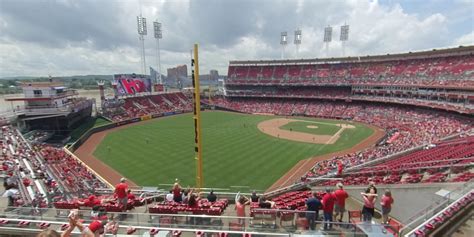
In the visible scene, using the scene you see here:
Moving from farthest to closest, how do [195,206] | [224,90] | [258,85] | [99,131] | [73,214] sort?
1. [224,90]
2. [258,85]
3. [99,131]
4. [195,206]
5. [73,214]

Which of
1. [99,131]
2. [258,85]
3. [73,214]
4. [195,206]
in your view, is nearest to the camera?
[73,214]

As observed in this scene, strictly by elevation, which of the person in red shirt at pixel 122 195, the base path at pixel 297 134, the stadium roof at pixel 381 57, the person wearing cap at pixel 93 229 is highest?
the stadium roof at pixel 381 57

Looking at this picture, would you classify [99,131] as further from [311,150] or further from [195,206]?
[195,206]

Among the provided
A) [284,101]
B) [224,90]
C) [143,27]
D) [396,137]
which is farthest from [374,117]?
[143,27]

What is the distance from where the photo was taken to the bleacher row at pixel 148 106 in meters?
56.7

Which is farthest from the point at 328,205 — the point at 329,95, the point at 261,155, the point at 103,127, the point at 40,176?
the point at 329,95

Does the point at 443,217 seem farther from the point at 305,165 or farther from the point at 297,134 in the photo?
the point at 297,134

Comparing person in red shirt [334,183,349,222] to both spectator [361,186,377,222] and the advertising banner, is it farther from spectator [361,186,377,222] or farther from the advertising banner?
the advertising banner

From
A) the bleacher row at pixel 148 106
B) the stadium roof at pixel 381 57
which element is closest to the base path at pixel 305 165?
the stadium roof at pixel 381 57

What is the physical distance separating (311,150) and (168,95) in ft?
178

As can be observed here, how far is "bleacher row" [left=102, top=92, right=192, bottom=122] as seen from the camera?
5672 centimetres

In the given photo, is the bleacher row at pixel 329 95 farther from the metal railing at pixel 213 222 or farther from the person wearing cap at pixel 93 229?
the person wearing cap at pixel 93 229

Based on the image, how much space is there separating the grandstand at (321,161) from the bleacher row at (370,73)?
0.30 m

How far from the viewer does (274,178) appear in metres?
24.3
